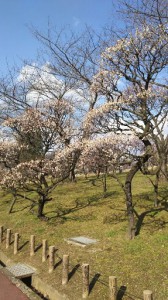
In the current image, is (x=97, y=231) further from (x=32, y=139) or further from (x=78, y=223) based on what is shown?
(x=32, y=139)

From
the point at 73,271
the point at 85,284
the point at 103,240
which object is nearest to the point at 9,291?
the point at 73,271

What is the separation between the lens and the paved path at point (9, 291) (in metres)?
8.97

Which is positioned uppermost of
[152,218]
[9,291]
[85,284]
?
[152,218]

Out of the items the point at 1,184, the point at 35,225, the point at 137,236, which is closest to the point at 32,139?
the point at 1,184

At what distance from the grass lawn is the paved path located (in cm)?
122

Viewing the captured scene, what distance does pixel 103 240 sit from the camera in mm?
13312

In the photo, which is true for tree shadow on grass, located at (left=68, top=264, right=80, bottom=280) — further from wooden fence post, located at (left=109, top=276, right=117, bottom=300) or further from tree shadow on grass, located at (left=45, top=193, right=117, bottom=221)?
tree shadow on grass, located at (left=45, top=193, right=117, bottom=221)

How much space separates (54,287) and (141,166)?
7.29 metres

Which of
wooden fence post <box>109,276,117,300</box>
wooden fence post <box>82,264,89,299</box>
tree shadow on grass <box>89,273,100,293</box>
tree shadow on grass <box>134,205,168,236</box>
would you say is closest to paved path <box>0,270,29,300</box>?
wooden fence post <box>82,264,89,299</box>

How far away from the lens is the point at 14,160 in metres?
20.4

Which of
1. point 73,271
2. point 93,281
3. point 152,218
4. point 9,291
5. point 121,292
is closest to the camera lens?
point 121,292

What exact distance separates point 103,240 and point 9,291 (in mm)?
5241

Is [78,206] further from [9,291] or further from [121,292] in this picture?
[121,292]

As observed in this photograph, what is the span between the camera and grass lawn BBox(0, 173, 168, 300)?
9.34m
